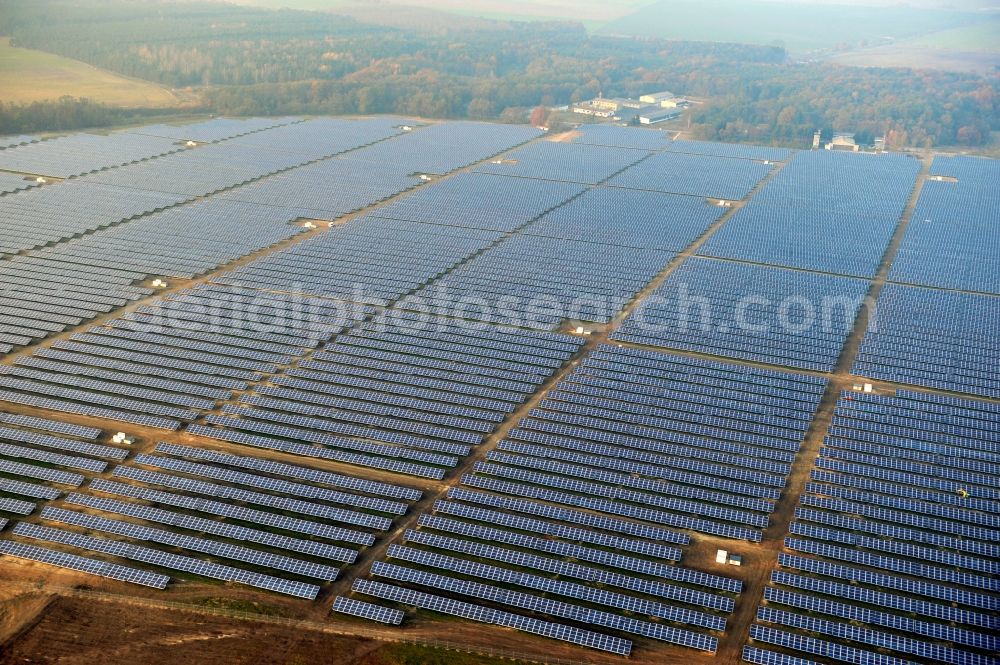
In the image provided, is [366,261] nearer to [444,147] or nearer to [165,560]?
[165,560]

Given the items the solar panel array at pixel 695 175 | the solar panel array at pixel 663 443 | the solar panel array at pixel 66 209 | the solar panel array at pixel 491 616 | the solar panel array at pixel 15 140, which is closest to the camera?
the solar panel array at pixel 491 616

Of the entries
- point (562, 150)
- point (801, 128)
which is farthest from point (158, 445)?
point (801, 128)

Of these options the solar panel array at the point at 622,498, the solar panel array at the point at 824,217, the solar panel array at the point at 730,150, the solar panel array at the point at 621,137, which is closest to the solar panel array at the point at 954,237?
the solar panel array at the point at 824,217

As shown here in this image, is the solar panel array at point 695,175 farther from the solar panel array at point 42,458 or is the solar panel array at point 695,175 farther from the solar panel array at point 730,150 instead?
the solar panel array at point 42,458

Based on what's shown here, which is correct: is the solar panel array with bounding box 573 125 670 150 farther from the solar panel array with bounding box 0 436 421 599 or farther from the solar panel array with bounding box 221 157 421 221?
the solar panel array with bounding box 0 436 421 599

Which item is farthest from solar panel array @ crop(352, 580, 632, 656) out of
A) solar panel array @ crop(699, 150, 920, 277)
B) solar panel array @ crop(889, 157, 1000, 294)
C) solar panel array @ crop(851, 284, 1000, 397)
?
solar panel array @ crop(889, 157, 1000, 294)

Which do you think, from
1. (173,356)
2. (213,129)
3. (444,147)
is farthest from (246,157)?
(173,356)
